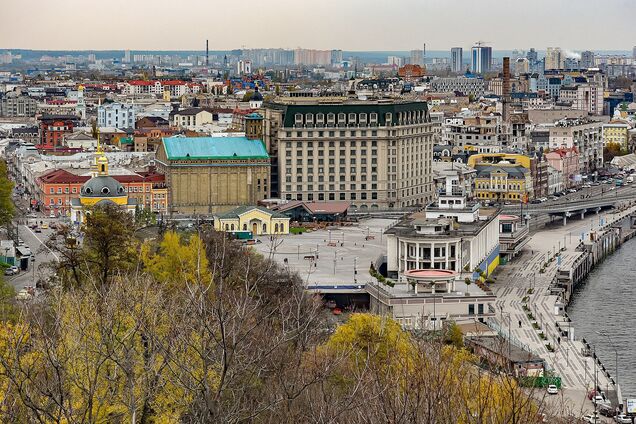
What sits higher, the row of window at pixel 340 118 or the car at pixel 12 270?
the row of window at pixel 340 118

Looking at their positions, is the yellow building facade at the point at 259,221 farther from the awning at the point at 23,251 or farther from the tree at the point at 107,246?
the tree at the point at 107,246

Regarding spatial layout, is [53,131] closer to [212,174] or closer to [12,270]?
[212,174]

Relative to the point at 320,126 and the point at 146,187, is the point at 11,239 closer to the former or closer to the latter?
the point at 146,187

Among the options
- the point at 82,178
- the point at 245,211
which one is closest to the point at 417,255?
the point at 245,211

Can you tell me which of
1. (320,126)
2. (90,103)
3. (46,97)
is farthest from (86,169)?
(46,97)

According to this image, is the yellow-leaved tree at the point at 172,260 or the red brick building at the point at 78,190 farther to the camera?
the red brick building at the point at 78,190

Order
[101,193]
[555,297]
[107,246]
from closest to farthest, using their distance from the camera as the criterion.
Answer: [107,246] < [555,297] < [101,193]

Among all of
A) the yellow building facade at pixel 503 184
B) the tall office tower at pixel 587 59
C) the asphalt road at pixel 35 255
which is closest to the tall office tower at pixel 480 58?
the tall office tower at pixel 587 59
